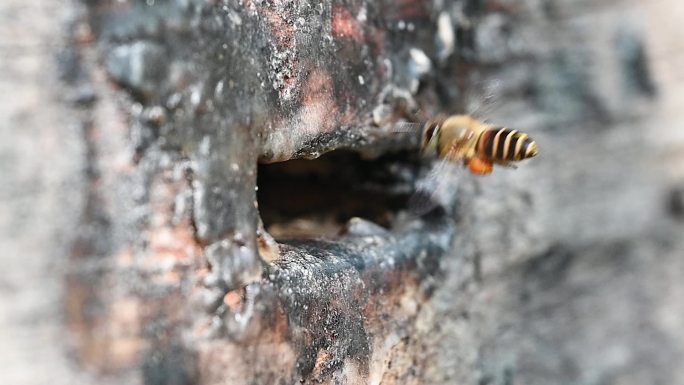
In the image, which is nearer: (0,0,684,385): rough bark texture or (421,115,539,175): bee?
(0,0,684,385): rough bark texture

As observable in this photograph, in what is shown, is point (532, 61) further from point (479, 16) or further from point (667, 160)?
point (667, 160)

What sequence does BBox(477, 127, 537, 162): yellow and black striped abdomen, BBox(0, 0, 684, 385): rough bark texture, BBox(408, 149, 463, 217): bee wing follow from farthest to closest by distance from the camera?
BBox(408, 149, 463, 217): bee wing → BBox(477, 127, 537, 162): yellow and black striped abdomen → BBox(0, 0, 684, 385): rough bark texture

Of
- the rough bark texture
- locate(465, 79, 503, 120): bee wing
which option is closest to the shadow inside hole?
the rough bark texture

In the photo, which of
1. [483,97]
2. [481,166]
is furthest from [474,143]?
[483,97]

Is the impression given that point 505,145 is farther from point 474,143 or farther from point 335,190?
point 335,190

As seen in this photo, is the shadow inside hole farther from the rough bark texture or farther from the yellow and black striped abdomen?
the yellow and black striped abdomen

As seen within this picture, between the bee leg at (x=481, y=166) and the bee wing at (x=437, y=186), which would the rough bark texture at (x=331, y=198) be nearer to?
the bee wing at (x=437, y=186)

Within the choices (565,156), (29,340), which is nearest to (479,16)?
(565,156)

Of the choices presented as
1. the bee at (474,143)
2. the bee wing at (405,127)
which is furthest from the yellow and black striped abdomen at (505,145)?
the bee wing at (405,127)
